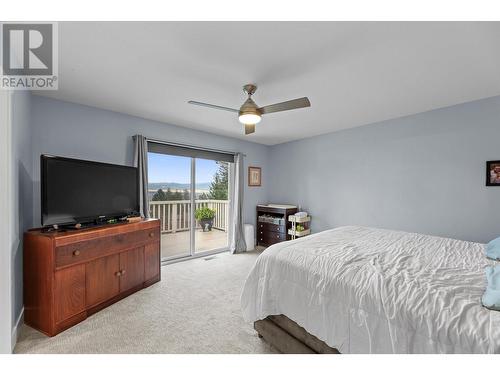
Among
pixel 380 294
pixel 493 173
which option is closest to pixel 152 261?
pixel 380 294

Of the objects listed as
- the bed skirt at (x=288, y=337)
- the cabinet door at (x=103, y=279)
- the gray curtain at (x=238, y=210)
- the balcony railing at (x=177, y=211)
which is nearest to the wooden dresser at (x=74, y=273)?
the cabinet door at (x=103, y=279)

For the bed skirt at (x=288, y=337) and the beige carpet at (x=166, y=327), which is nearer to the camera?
the bed skirt at (x=288, y=337)

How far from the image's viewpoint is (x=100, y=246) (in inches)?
90.4

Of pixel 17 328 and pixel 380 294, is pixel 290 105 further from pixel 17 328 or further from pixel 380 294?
pixel 17 328

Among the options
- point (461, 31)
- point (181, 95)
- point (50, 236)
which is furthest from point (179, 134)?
point (461, 31)

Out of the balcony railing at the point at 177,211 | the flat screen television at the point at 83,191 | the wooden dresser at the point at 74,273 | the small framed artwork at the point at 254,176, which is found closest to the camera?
the wooden dresser at the point at 74,273

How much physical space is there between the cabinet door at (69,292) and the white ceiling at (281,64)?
1.92 meters

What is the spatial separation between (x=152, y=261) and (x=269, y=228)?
8.51 ft

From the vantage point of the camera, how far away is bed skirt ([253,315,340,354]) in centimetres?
149

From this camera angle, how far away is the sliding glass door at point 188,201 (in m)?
3.89

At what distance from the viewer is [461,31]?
58.3 inches

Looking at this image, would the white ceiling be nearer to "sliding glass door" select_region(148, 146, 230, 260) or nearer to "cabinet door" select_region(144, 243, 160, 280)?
"sliding glass door" select_region(148, 146, 230, 260)

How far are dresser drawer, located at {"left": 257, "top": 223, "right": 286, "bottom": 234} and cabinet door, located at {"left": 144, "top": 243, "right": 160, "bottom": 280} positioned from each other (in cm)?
249

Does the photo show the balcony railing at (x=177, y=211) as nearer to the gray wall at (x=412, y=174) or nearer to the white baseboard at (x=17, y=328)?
the gray wall at (x=412, y=174)
